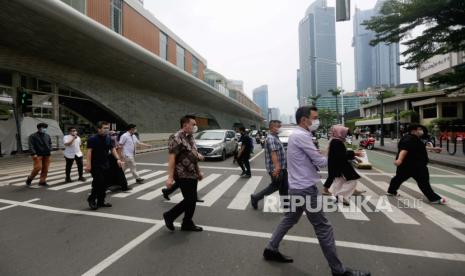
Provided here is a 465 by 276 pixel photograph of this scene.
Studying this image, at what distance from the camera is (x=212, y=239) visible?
12.8ft

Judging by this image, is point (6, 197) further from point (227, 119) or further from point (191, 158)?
point (227, 119)

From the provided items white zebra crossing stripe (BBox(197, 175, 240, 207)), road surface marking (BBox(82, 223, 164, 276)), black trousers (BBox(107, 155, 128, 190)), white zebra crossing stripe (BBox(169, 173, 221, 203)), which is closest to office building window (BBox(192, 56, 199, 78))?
white zebra crossing stripe (BBox(169, 173, 221, 203))

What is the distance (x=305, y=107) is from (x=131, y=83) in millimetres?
28325

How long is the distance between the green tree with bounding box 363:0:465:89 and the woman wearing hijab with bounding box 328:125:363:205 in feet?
36.8

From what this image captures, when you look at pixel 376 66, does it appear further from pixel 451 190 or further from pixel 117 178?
pixel 117 178

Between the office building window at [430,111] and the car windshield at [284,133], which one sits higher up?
the office building window at [430,111]

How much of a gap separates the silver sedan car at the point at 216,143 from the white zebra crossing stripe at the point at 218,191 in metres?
Answer: 4.86

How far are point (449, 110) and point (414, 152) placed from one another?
4460cm

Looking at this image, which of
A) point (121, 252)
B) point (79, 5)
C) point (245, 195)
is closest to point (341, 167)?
point (245, 195)

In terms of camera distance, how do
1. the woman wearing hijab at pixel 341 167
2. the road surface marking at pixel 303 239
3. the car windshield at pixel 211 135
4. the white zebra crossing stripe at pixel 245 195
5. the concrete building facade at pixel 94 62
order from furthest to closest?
the car windshield at pixel 211 135 < the concrete building facade at pixel 94 62 < the white zebra crossing stripe at pixel 245 195 < the woman wearing hijab at pixel 341 167 < the road surface marking at pixel 303 239

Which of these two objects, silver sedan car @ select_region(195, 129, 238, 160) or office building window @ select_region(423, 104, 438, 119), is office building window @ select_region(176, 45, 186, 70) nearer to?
silver sedan car @ select_region(195, 129, 238, 160)

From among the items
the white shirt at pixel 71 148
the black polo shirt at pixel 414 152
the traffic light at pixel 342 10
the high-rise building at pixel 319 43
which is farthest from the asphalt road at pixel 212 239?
the high-rise building at pixel 319 43

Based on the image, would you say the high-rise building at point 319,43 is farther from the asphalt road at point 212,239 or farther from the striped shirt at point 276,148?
the asphalt road at point 212,239

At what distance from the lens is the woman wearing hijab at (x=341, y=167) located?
5.35 meters
